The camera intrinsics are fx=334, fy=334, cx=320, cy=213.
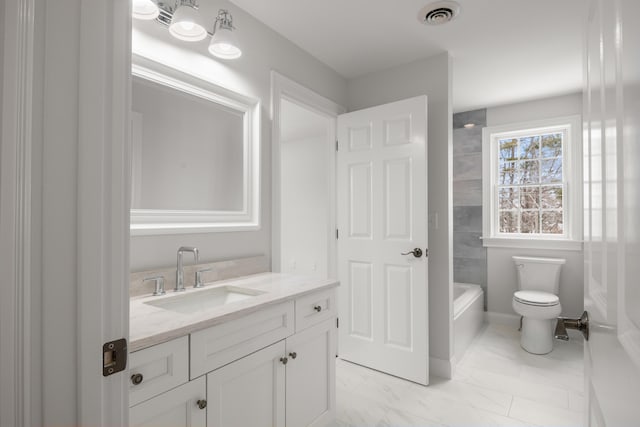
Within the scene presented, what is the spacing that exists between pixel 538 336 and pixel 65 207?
353 cm

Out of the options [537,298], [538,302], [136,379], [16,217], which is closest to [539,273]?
[537,298]

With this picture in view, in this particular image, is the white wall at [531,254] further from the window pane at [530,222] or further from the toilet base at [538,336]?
the toilet base at [538,336]

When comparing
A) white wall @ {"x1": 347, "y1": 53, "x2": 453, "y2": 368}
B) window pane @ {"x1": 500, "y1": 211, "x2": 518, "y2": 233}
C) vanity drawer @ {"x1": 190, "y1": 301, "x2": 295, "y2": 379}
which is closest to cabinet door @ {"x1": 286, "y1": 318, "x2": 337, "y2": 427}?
vanity drawer @ {"x1": 190, "y1": 301, "x2": 295, "y2": 379}

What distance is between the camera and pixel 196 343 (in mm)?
1115

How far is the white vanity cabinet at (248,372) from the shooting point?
1.02 m

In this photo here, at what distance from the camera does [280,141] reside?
254 cm

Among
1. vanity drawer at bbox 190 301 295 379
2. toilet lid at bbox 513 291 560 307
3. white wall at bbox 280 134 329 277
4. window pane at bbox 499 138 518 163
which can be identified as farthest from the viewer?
white wall at bbox 280 134 329 277

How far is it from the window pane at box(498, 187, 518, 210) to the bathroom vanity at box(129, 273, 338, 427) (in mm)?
2880

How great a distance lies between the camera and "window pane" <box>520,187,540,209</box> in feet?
11.9

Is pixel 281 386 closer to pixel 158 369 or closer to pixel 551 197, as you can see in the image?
pixel 158 369

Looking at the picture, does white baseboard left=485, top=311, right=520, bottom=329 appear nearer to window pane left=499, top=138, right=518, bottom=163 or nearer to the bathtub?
the bathtub

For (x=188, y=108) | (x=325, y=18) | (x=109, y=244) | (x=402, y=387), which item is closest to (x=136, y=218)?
(x=188, y=108)

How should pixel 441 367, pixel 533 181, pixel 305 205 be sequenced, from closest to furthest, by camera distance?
1. pixel 441 367
2. pixel 533 181
3. pixel 305 205

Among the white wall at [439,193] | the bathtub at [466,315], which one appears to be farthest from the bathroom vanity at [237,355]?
the bathtub at [466,315]
